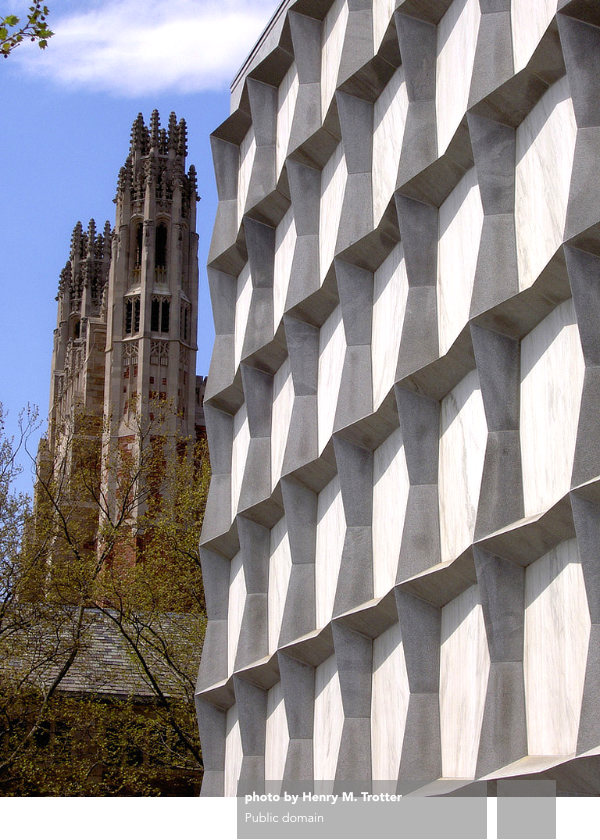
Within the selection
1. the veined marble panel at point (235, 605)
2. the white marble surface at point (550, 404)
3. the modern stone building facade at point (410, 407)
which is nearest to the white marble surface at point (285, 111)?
the modern stone building facade at point (410, 407)

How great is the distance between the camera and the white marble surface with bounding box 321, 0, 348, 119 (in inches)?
795

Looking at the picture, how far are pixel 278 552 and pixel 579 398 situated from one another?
10.7 m

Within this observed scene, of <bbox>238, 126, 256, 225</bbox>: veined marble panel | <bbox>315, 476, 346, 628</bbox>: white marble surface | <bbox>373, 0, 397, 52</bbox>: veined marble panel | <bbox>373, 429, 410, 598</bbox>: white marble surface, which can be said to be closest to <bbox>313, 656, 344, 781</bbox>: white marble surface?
<bbox>315, 476, 346, 628</bbox>: white marble surface

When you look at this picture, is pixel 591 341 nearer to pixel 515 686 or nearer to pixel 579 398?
pixel 579 398

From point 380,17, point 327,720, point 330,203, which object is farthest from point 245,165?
point 327,720

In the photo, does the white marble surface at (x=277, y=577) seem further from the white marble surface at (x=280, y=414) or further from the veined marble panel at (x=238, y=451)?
the veined marble panel at (x=238, y=451)

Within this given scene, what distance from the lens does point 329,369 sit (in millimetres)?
19766

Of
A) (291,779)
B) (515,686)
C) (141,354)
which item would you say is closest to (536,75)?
(515,686)

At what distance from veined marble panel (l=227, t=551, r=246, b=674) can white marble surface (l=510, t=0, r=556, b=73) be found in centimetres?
1169

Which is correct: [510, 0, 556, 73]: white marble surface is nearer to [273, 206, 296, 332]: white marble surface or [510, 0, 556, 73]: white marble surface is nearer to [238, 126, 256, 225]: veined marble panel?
[273, 206, 296, 332]: white marble surface

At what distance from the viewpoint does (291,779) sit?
60.7 feet

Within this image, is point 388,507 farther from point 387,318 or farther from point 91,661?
point 91,661

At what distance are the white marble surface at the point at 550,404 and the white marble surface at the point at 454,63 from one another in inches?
141

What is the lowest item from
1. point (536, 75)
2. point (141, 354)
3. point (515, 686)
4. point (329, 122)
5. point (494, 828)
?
point (494, 828)
